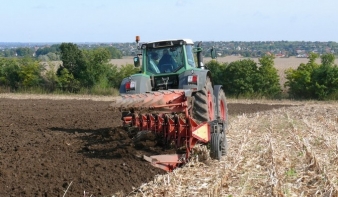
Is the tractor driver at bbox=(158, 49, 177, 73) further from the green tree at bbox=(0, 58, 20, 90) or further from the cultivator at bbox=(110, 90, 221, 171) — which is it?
the green tree at bbox=(0, 58, 20, 90)

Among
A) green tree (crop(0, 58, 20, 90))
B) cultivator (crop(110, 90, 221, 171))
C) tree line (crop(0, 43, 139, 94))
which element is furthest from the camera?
green tree (crop(0, 58, 20, 90))

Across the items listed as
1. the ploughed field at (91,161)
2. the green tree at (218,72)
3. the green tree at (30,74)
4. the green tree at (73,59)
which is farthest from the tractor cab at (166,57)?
the green tree at (30,74)

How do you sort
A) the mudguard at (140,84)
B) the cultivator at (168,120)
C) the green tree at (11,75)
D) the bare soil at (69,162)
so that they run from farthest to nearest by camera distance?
1. the green tree at (11,75)
2. the mudguard at (140,84)
3. the cultivator at (168,120)
4. the bare soil at (69,162)

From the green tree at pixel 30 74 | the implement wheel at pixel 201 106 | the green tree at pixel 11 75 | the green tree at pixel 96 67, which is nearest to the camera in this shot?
the implement wheel at pixel 201 106

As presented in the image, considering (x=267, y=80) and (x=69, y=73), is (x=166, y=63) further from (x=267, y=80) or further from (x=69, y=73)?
(x=69, y=73)

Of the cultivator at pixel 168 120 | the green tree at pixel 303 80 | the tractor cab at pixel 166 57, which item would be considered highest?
the tractor cab at pixel 166 57

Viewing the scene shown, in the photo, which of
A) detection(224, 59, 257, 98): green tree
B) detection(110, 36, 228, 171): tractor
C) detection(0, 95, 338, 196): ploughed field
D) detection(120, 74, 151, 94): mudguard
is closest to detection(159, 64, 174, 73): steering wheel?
detection(110, 36, 228, 171): tractor

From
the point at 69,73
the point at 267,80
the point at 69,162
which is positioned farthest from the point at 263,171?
the point at 69,73

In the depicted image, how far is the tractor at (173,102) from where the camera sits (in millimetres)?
8188

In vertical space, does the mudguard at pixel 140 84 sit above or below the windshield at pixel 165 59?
below

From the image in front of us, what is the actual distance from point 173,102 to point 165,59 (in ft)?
6.99

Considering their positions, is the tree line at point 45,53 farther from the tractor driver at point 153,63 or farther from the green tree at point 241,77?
the tractor driver at point 153,63

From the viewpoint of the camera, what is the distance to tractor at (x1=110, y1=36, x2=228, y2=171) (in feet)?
26.9

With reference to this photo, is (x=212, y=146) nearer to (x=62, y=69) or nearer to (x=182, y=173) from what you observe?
(x=182, y=173)
